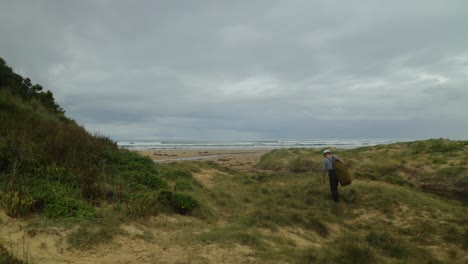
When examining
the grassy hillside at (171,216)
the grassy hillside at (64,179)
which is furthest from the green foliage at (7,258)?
the grassy hillside at (64,179)

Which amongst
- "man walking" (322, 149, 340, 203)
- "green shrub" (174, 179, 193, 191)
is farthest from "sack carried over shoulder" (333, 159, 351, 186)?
"green shrub" (174, 179, 193, 191)

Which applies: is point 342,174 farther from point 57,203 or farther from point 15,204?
point 15,204

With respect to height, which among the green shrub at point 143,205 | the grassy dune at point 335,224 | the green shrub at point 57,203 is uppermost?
the green shrub at point 57,203

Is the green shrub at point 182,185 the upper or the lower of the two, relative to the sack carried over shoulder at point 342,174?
lower

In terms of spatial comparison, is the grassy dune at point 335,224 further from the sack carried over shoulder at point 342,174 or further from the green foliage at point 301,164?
the green foliage at point 301,164

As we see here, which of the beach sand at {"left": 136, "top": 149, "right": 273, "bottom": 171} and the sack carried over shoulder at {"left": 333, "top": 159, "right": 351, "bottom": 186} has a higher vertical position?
the sack carried over shoulder at {"left": 333, "top": 159, "right": 351, "bottom": 186}

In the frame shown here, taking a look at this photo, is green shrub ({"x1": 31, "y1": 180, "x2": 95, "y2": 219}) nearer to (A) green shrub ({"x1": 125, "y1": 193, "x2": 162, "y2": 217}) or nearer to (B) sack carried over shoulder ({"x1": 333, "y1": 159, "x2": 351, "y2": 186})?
(A) green shrub ({"x1": 125, "y1": 193, "x2": 162, "y2": 217})

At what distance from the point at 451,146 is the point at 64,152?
2572cm

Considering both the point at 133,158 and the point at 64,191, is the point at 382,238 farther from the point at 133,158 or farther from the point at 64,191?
the point at 133,158

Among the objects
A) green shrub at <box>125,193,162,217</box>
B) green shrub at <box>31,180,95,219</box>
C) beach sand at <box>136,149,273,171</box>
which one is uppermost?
green shrub at <box>31,180,95,219</box>

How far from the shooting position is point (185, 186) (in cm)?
1227

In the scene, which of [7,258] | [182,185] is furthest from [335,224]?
[7,258]

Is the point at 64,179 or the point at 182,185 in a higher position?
the point at 64,179

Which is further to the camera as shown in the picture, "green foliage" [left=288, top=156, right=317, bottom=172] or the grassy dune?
"green foliage" [left=288, top=156, right=317, bottom=172]
